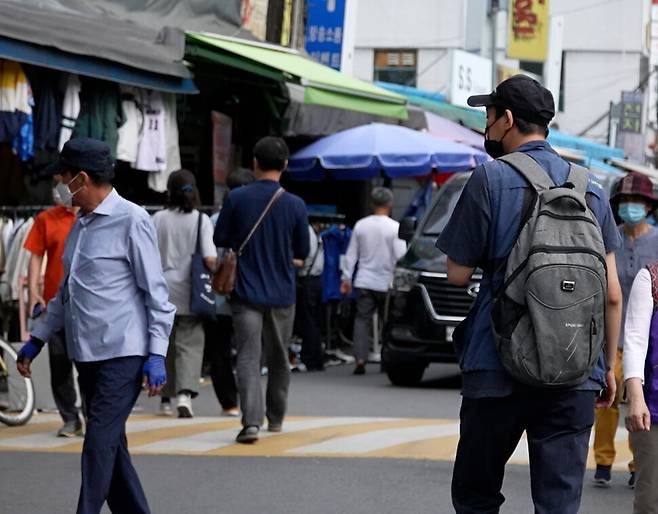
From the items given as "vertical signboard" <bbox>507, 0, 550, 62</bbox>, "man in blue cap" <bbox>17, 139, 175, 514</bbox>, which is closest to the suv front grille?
"man in blue cap" <bbox>17, 139, 175, 514</bbox>

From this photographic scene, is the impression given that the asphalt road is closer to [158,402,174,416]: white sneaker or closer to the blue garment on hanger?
[158,402,174,416]: white sneaker

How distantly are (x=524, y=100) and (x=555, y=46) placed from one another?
37793 mm

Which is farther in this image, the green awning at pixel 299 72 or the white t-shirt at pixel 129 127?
the green awning at pixel 299 72

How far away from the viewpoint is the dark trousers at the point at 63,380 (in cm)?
1130

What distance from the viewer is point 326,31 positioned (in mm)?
24250

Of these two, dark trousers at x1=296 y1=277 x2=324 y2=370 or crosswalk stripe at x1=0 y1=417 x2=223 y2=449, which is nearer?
crosswalk stripe at x1=0 y1=417 x2=223 y2=449

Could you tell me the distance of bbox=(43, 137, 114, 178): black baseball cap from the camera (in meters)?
6.99

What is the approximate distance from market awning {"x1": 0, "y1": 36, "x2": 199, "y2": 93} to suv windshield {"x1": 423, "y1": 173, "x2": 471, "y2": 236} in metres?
2.91

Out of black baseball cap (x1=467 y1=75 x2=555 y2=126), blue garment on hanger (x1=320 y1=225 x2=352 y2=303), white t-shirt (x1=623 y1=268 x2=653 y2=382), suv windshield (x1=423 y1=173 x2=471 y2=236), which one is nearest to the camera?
black baseball cap (x1=467 y1=75 x2=555 y2=126)

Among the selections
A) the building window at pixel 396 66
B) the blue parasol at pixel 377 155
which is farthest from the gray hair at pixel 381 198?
the building window at pixel 396 66

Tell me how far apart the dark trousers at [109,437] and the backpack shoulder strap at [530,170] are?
7.09 ft

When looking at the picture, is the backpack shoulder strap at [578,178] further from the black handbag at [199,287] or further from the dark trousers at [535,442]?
the black handbag at [199,287]

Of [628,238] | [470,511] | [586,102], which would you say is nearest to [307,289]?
[628,238]

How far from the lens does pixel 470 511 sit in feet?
17.7
